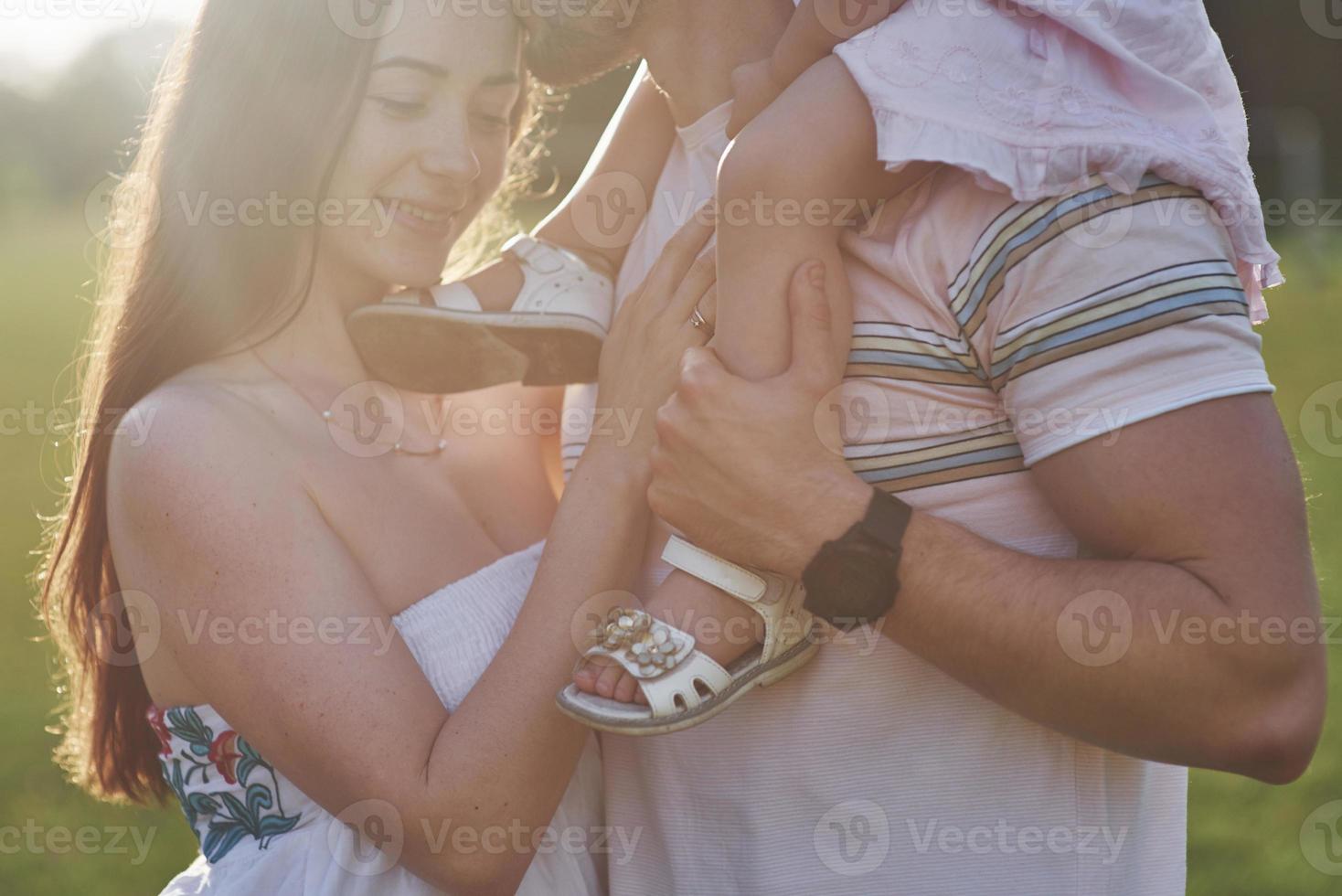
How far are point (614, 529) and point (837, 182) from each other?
0.58 meters

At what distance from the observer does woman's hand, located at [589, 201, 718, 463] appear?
5.56 feet

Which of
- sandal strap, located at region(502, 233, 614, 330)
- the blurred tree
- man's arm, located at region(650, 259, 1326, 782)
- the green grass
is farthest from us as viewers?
the blurred tree

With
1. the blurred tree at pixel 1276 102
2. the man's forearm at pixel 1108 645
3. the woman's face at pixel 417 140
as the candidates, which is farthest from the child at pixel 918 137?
the blurred tree at pixel 1276 102

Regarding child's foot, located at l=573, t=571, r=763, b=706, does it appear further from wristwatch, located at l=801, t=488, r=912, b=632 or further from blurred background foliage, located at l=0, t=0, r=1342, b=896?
blurred background foliage, located at l=0, t=0, r=1342, b=896

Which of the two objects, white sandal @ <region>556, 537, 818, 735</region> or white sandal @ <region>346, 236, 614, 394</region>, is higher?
white sandal @ <region>346, 236, 614, 394</region>

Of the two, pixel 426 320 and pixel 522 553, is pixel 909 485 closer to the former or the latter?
pixel 522 553

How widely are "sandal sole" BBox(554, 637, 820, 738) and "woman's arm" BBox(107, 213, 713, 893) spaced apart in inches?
5.5

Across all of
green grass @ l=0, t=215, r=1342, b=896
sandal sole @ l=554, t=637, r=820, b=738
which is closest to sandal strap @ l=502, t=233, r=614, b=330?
sandal sole @ l=554, t=637, r=820, b=738

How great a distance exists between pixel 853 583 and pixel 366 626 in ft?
2.37

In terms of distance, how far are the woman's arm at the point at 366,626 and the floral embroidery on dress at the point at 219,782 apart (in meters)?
0.13

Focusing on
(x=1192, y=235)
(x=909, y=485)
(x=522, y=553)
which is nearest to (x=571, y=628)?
(x=522, y=553)

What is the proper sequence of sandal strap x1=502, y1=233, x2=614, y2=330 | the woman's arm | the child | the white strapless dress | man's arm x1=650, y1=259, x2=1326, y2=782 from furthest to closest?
1. sandal strap x1=502, y1=233, x2=614, y2=330
2. the white strapless dress
3. the woman's arm
4. the child
5. man's arm x1=650, y1=259, x2=1326, y2=782

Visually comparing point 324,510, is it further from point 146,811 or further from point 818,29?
point 146,811

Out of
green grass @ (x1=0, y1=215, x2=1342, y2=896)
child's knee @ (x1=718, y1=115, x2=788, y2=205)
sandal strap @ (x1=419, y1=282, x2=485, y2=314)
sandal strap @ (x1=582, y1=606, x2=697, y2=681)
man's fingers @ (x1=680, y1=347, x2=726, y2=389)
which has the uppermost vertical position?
child's knee @ (x1=718, y1=115, x2=788, y2=205)
